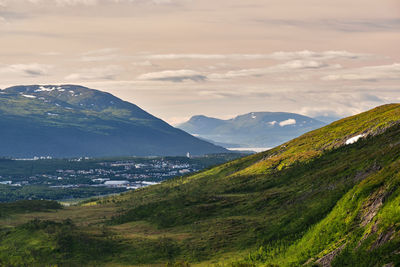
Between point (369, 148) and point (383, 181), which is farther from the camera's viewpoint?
point (369, 148)

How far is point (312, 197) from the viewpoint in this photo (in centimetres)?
15675

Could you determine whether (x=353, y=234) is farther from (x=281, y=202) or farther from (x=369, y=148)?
(x=369, y=148)

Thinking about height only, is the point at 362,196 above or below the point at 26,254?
above

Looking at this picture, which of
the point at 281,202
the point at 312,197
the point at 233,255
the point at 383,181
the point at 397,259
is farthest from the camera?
the point at 281,202

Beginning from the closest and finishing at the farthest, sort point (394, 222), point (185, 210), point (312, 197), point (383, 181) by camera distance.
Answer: point (394, 222) → point (383, 181) → point (312, 197) → point (185, 210)

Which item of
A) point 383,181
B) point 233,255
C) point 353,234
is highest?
point 383,181

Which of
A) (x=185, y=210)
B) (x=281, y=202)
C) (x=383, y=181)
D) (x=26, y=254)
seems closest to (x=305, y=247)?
(x=383, y=181)

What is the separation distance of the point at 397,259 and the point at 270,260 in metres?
44.1

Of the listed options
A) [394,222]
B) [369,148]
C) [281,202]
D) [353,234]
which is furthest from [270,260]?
[369,148]

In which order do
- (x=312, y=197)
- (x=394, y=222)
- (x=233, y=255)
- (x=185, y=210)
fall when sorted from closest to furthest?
(x=394, y=222) < (x=233, y=255) < (x=312, y=197) < (x=185, y=210)

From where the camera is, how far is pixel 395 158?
139750 millimetres

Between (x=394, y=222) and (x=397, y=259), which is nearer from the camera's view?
(x=397, y=259)

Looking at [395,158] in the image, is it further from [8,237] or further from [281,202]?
[8,237]

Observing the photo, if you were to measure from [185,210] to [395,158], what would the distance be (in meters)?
78.9
